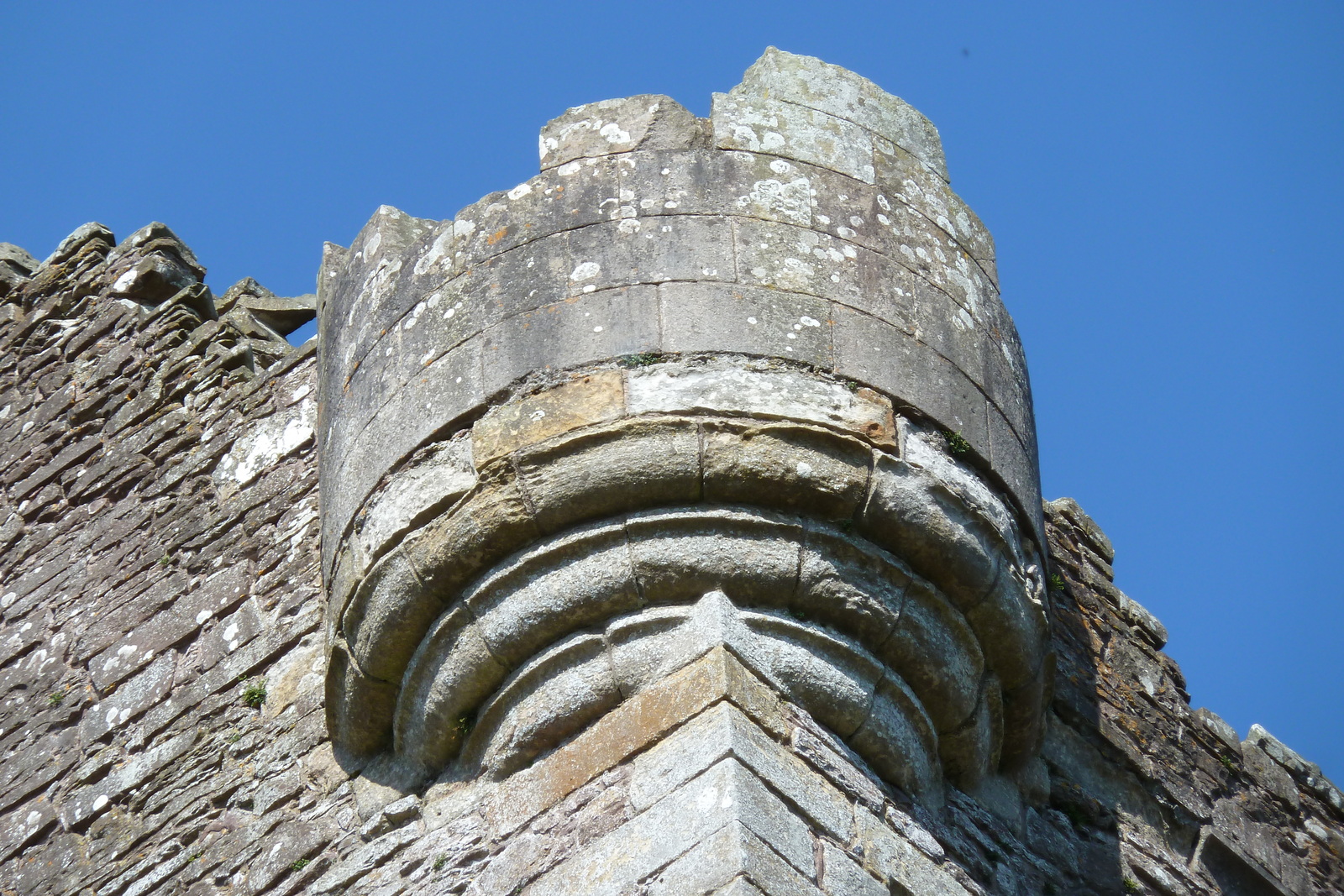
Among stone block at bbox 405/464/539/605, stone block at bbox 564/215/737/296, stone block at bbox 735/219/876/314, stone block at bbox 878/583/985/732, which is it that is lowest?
stone block at bbox 878/583/985/732

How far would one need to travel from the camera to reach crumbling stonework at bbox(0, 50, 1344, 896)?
182 inches

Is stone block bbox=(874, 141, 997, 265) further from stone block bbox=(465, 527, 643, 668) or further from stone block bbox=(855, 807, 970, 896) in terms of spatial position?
stone block bbox=(855, 807, 970, 896)

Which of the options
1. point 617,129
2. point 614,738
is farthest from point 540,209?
point 614,738

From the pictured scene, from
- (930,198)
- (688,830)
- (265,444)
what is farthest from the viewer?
(265,444)

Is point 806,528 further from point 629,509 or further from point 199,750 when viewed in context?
point 199,750

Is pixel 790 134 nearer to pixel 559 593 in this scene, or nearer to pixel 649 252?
pixel 649 252

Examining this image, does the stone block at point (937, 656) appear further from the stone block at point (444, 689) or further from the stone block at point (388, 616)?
the stone block at point (388, 616)

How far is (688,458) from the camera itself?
183 inches

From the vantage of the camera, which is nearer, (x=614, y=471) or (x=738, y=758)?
(x=738, y=758)

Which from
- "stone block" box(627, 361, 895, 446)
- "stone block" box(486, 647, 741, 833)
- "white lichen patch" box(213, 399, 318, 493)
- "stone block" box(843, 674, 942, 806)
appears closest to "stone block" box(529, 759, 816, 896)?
"stone block" box(486, 647, 741, 833)

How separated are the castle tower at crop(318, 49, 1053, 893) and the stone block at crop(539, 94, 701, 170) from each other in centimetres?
1

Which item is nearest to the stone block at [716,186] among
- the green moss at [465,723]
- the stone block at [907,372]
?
the stone block at [907,372]

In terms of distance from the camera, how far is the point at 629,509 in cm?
471

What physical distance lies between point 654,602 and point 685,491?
0.28 metres
